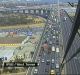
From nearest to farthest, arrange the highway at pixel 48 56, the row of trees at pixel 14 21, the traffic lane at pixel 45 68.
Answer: the traffic lane at pixel 45 68, the highway at pixel 48 56, the row of trees at pixel 14 21

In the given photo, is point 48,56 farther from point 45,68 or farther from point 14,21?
point 14,21

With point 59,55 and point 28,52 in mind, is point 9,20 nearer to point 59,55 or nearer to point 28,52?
point 28,52

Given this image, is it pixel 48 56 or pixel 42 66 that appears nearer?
pixel 42 66

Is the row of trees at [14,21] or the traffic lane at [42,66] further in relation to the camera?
the row of trees at [14,21]

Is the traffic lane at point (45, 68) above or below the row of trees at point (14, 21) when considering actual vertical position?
above

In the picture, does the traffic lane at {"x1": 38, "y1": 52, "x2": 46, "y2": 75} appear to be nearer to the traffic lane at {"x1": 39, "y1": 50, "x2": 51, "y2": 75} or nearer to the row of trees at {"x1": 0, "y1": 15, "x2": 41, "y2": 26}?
the traffic lane at {"x1": 39, "y1": 50, "x2": 51, "y2": 75}

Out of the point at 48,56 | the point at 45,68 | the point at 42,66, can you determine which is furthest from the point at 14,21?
the point at 45,68

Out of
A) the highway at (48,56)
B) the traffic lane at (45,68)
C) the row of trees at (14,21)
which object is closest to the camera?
the traffic lane at (45,68)

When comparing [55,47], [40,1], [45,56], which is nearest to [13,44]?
[55,47]

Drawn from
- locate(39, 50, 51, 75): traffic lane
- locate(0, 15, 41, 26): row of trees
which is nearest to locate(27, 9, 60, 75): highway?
locate(39, 50, 51, 75): traffic lane

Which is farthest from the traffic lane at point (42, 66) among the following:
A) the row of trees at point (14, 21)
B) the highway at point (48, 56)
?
the row of trees at point (14, 21)

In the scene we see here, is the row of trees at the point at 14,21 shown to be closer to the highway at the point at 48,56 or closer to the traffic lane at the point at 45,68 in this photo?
the highway at the point at 48,56

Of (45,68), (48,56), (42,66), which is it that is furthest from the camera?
(48,56)
